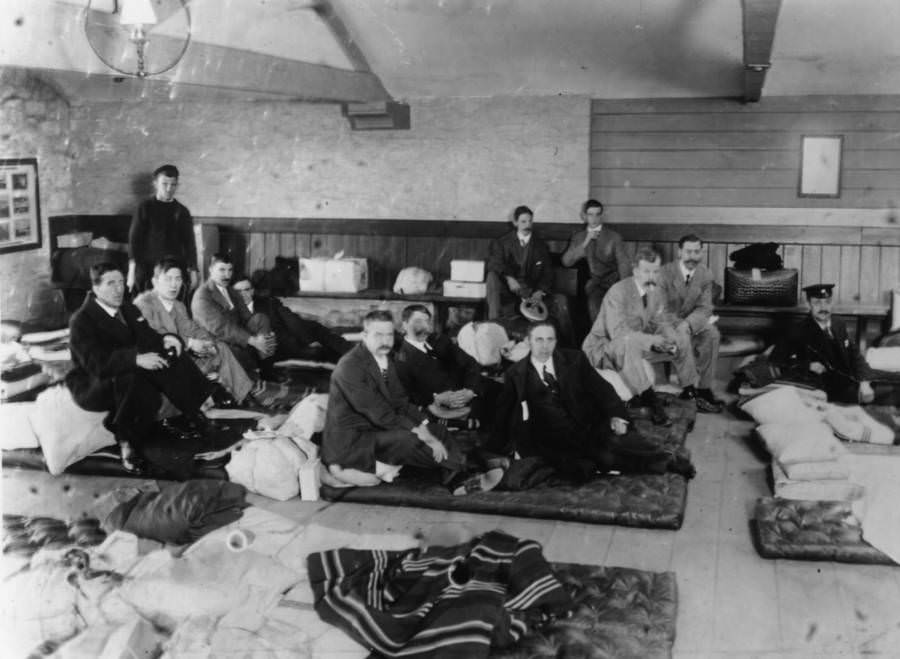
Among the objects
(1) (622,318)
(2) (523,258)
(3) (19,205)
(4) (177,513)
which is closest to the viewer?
(3) (19,205)

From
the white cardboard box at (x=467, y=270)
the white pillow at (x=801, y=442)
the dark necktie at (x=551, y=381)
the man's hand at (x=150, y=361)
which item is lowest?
the white pillow at (x=801, y=442)

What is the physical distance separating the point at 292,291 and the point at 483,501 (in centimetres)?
175

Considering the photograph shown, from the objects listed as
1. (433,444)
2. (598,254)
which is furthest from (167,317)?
(598,254)

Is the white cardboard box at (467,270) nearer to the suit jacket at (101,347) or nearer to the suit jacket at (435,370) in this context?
the suit jacket at (435,370)

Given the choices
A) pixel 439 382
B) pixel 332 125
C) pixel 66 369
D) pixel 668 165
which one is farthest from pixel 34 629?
pixel 668 165

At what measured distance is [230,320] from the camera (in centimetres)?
481

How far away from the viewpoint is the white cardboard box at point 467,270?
626cm

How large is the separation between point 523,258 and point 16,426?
11.6ft

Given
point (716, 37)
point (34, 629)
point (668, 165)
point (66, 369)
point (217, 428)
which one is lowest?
point (34, 629)

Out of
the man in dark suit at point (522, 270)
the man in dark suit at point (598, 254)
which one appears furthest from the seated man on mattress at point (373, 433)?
the man in dark suit at point (598, 254)

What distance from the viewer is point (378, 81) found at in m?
5.39

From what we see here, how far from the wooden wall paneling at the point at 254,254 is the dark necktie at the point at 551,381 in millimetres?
1706

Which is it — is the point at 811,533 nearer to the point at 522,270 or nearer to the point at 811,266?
the point at 811,266

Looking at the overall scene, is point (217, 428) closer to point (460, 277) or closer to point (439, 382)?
point (439, 382)
